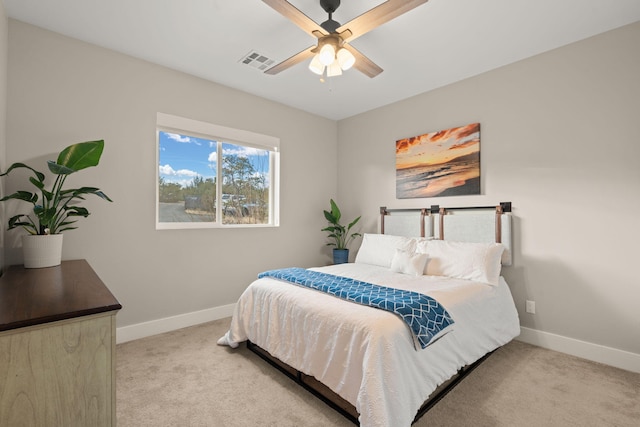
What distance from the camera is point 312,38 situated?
2.53 m

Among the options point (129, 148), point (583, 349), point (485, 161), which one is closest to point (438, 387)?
point (583, 349)

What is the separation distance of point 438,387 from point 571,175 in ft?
6.98

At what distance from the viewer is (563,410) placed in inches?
71.9

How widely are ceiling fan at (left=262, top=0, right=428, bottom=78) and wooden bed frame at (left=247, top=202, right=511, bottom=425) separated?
74.3 inches

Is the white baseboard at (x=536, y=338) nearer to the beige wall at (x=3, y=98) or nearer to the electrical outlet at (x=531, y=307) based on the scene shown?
the electrical outlet at (x=531, y=307)

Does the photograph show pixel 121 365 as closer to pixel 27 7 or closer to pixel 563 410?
pixel 27 7

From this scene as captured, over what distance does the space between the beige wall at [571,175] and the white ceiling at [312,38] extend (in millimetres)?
218

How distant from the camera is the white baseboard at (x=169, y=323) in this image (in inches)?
109

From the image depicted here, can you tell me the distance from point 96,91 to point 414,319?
3.16m

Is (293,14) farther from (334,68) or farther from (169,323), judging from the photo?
(169,323)

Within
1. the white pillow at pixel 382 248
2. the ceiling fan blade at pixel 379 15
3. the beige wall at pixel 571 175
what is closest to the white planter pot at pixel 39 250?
the ceiling fan blade at pixel 379 15

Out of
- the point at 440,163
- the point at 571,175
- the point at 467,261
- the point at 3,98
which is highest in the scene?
the point at 3,98

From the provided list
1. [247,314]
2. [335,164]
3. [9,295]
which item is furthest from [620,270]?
[9,295]

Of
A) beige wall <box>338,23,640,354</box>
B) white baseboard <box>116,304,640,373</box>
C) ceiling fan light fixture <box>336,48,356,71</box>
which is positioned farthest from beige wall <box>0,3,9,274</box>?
beige wall <box>338,23,640,354</box>
